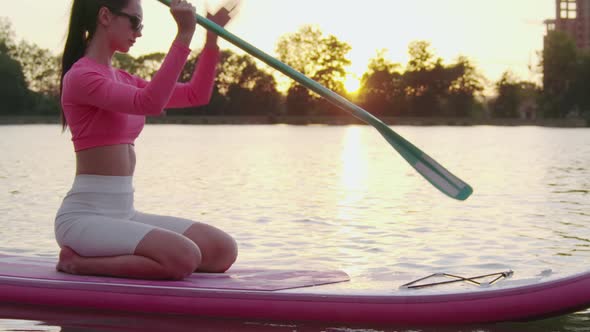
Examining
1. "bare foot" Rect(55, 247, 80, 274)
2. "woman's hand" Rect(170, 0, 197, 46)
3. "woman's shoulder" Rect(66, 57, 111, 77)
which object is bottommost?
"bare foot" Rect(55, 247, 80, 274)

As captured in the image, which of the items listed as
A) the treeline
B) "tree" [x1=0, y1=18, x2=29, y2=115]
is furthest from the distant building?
"tree" [x1=0, y1=18, x2=29, y2=115]

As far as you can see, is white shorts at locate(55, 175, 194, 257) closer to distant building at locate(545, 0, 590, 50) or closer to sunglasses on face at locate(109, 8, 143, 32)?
sunglasses on face at locate(109, 8, 143, 32)

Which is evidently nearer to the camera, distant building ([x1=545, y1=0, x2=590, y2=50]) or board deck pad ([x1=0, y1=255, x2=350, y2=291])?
board deck pad ([x1=0, y1=255, x2=350, y2=291])

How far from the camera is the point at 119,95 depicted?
4.43m

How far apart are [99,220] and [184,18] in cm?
111

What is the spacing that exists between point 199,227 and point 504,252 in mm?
3786

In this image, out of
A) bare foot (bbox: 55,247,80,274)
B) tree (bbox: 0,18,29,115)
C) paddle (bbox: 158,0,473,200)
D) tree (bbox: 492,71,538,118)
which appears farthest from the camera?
tree (bbox: 492,71,538,118)

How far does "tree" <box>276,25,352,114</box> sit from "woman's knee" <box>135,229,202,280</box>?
92741 millimetres

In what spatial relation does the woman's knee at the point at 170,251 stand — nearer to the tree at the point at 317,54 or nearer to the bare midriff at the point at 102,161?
the bare midriff at the point at 102,161

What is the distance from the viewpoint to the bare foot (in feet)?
16.2

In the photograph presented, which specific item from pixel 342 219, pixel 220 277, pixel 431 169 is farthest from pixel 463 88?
pixel 220 277

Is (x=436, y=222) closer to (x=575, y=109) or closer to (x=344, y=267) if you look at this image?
(x=344, y=267)

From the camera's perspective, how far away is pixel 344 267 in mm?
7359

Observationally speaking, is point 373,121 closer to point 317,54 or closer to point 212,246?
point 212,246
